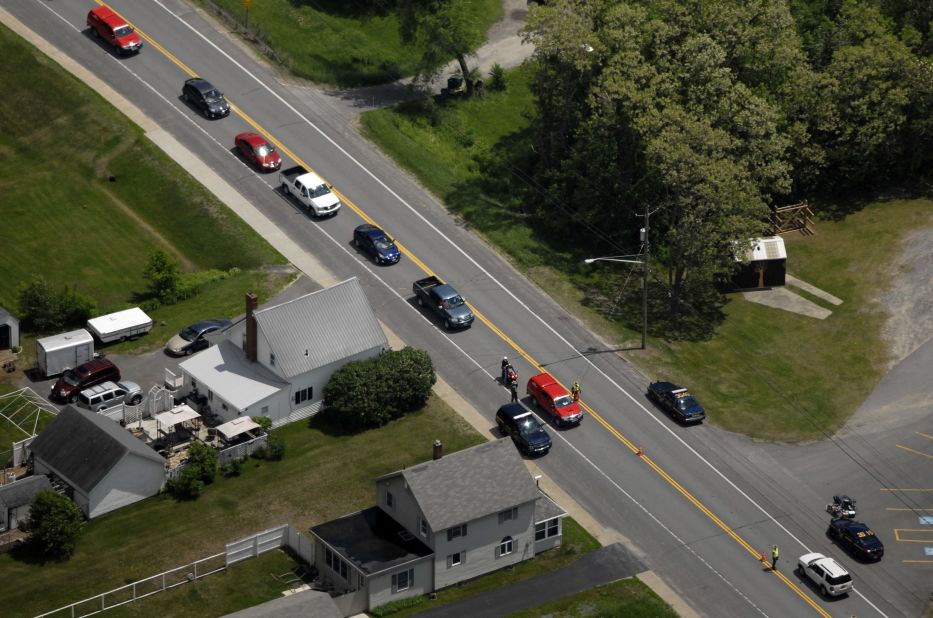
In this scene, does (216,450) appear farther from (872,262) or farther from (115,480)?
(872,262)

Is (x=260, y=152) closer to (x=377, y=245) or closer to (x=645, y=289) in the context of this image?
(x=377, y=245)

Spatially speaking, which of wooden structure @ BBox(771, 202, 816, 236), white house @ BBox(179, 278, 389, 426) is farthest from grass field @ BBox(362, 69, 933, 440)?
white house @ BBox(179, 278, 389, 426)

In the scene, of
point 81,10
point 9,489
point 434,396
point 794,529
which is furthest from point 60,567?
point 81,10

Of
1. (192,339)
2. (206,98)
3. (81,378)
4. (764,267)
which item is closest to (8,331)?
(81,378)

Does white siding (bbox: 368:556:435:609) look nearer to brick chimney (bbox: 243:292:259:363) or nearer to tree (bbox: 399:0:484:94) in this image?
brick chimney (bbox: 243:292:259:363)

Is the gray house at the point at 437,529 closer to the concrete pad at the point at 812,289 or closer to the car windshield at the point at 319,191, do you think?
the car windshield at the point at 319,191
